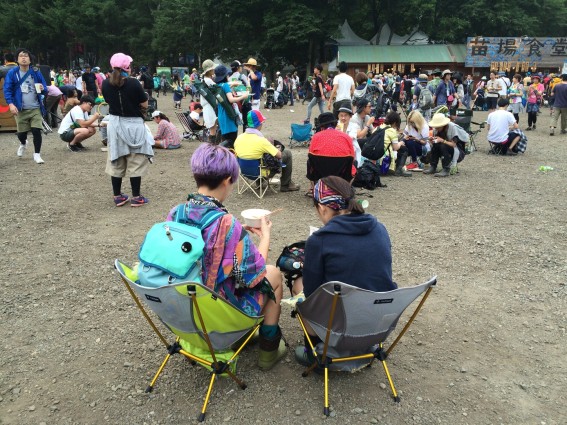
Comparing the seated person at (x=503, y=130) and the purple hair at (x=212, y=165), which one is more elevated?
the purple hair at (x=212, y=165)

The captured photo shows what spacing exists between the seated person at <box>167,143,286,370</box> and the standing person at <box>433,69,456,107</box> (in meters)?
9.60

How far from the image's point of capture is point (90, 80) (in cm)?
1488

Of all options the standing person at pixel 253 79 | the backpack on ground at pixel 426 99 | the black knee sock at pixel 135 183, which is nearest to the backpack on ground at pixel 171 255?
the black knee sock at pixel 135 183

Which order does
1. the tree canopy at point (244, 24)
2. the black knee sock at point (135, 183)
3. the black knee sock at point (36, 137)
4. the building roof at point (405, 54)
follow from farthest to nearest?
the tree canopy at point (244, 24)
the building roof at point (405, 54)
the black knee sock at point (36, 137)
the black knee sock at point (135, 183)

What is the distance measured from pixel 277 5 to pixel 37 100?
2758 cm

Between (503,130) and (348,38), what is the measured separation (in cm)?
2818

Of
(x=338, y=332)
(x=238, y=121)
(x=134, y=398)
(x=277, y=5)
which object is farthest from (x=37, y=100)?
(x=277, y=5)

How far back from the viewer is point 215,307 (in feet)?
Result: 7.00

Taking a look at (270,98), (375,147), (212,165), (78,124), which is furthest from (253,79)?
(270,98)

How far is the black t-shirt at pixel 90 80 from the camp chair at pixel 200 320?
1442cm

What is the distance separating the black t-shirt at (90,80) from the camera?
48.5 feet

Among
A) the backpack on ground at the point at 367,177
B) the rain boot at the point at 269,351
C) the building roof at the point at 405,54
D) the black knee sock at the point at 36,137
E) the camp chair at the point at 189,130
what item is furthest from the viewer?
the building roof at the point at 405,54

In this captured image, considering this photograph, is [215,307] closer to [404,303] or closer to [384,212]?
[404,303]

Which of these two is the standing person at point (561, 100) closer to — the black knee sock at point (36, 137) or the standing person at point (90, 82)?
the black knee sock at point (36, 137)
